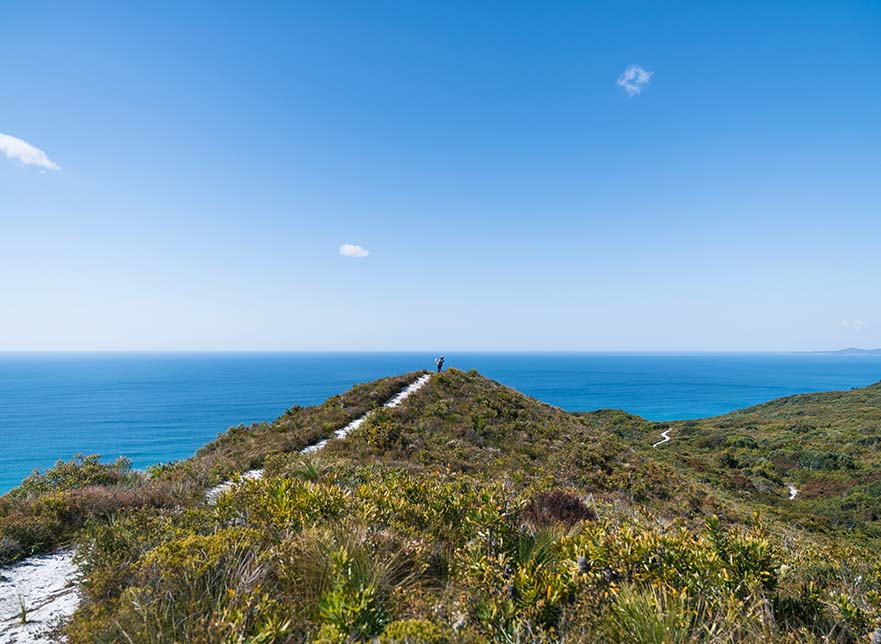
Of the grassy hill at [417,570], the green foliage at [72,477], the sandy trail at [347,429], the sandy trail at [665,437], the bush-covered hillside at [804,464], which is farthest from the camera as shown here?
the sandy trail at [665,437]

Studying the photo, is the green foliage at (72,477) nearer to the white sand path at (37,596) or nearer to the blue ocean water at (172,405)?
the white sand path at (37,596)

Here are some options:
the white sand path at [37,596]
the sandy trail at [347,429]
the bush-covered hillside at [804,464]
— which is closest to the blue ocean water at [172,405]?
the sandy trail at [347,429]

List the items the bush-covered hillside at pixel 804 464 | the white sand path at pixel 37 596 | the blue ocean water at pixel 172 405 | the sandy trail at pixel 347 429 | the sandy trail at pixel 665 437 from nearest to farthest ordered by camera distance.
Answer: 1. the white sand path at pixel 37 596
2. the sandy trail at pixel 347 429
3. the bush-covered hillside at pixel 804 464
4. the sandy trail at pixel 665 437
5. the blue ocean water at pixel 172 405

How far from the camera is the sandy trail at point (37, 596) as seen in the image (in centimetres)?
442

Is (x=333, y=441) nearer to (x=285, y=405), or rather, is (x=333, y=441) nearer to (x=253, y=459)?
(x=253, y=459)

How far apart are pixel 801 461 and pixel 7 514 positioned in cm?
5521

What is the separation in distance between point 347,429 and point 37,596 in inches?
586

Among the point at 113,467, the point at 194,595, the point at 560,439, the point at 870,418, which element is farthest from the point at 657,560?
the point at 870,418

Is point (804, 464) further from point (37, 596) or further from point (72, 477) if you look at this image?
point (72, 477)

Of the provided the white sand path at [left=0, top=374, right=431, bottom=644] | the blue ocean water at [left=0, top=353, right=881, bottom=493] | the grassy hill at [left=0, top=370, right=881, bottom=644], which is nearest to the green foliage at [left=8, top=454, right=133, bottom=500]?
the grassy hill at [left=0, top=370, right=881, bottom=644]

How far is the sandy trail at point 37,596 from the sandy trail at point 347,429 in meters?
3.61

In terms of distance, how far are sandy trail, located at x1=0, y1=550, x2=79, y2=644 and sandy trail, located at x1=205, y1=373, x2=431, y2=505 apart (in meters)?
3.61

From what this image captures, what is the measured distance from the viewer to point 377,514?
566cm

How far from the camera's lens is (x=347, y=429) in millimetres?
20016
